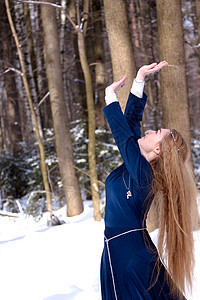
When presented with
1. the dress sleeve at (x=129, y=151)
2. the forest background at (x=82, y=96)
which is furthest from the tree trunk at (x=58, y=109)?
the dress sleeve at (x=129, y=151)

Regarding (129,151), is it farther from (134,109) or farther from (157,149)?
(134,109)

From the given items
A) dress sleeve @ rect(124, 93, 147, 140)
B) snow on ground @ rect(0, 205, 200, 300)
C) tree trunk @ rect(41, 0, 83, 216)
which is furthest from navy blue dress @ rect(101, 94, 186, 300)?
tree trunk @ rect(41, 0, 83, 216)

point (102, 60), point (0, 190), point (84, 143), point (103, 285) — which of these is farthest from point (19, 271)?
point (102, 60)

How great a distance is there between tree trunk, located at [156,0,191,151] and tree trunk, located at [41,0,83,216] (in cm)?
338

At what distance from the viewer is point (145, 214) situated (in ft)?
7.24

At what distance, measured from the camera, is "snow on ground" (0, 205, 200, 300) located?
3.58 m

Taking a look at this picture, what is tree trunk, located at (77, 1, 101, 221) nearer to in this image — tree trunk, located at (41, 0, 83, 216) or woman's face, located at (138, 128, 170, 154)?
tree trunk, located at (41, 0, 83, 216)

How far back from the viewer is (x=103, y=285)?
88.6 inches

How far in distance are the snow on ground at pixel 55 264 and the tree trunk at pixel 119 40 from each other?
6.19 feet

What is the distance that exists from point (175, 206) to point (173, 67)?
3245 millimetres

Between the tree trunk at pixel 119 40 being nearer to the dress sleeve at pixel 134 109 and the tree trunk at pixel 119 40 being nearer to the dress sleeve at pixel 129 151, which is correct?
the dress sleeve at pixel 134 109

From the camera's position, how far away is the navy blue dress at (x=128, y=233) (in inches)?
81.7

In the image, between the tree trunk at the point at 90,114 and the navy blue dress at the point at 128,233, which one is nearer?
the navy blue dress at the point at 128,233

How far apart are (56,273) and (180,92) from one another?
2869 mm
